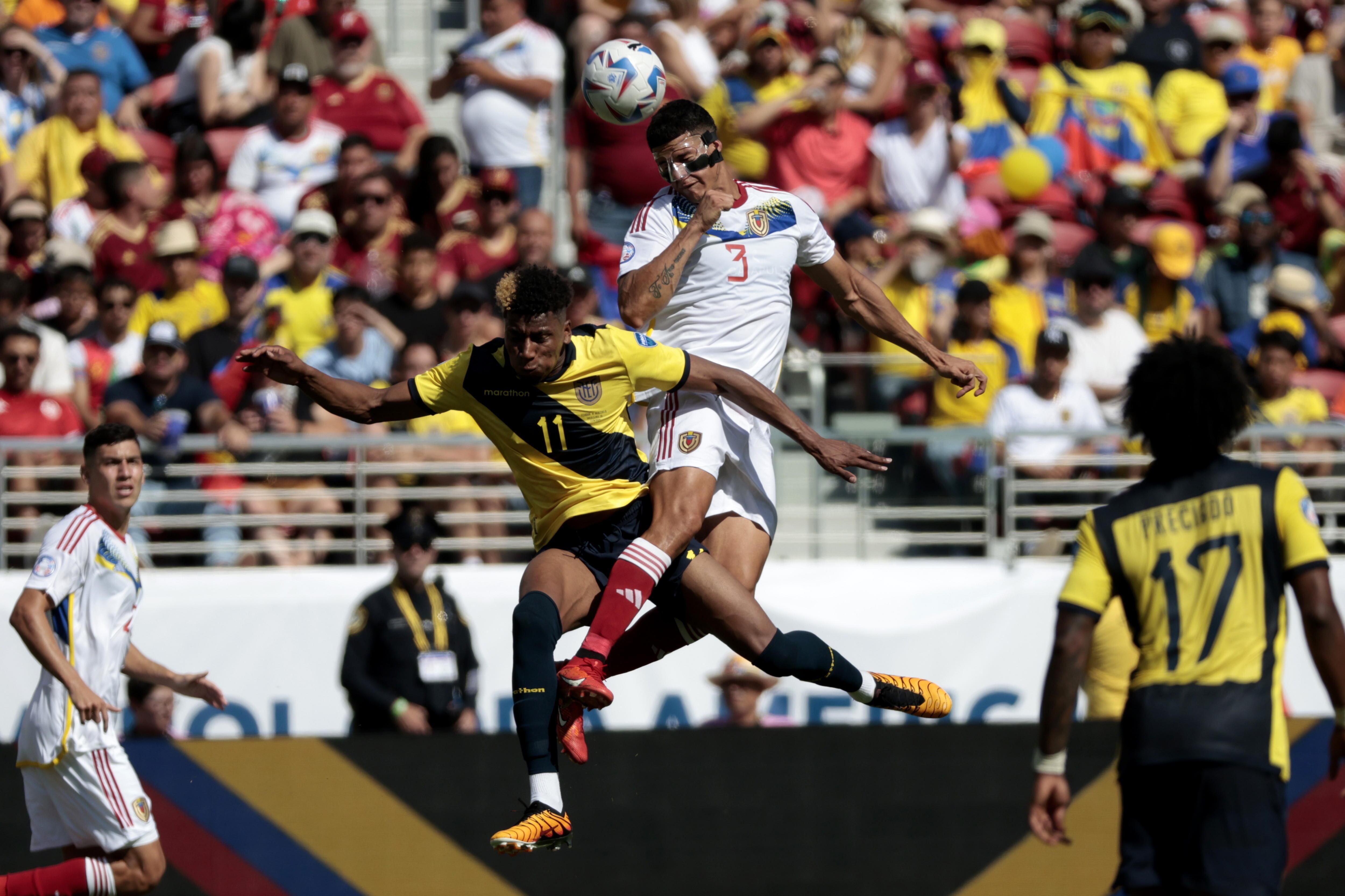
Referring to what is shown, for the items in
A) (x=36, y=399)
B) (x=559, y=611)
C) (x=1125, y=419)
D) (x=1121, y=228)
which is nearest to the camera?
(x=1125, y=419)

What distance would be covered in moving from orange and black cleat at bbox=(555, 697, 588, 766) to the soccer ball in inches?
93.3

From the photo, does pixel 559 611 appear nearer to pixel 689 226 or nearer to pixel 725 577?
pixel 725 577

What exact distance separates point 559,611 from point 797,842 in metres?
3.18

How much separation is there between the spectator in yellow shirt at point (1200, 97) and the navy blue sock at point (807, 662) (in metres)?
7.98

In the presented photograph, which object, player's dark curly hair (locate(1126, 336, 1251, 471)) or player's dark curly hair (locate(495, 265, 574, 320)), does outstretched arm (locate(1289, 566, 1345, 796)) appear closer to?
player's dark curly hair (locate(1126, 336, 1251, 471))

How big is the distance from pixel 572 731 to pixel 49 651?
252 cm

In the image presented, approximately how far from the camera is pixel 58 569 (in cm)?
810

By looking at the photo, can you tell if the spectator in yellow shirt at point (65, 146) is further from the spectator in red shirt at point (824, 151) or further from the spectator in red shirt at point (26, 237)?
the spectator in red shirt at point (824, 151)

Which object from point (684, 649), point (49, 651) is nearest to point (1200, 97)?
point (684, 649)

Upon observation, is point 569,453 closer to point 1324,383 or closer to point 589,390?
point 589,390

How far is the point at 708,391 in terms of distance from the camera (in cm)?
720

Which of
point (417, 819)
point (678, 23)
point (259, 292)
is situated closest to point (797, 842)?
point (417, 819)

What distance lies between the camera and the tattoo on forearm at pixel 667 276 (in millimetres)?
6930

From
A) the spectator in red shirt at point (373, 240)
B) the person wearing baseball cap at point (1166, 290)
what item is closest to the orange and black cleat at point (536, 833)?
the spectator in red shirt at point (373, 240)
